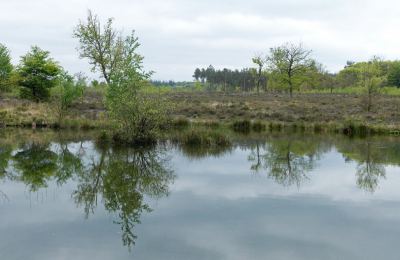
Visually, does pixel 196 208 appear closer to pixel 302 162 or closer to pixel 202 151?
pixel 302 162

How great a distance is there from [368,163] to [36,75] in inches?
1326

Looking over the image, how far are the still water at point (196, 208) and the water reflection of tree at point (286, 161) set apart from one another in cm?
8

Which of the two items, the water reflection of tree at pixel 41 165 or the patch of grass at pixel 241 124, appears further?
the patch of grass at pixel 241 124

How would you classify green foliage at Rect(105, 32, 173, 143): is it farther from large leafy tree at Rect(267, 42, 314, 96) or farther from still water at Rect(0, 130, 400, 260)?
large leafy tree at Rect(267, 42, 314, 96)

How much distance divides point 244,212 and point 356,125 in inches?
781

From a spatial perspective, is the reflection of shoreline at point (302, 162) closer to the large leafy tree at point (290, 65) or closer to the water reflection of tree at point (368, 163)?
the water reflection of tree at point (368, 163)

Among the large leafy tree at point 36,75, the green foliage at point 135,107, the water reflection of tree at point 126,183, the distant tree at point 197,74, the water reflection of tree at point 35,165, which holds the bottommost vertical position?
the water reflection of tree at point 126,183

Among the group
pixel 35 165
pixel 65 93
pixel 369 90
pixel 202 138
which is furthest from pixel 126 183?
pixel 369 90

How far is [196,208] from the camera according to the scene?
5.69 metres

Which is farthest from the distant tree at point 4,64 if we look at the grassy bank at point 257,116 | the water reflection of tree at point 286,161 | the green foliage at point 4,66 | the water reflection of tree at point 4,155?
the water reflection of tree at point 286,161

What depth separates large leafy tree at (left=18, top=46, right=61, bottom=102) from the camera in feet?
106

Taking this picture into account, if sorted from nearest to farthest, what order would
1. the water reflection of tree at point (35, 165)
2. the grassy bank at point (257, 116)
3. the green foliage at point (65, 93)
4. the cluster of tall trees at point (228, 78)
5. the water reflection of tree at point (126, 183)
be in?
1. the water reflection of tree at point (126, 183)
2. the water reflection of tree at point (35, 165)
3. the grassy bank at point (257, 116)
4. the green foliage at point (65, 93)
5. the cluster of tall trees at point (228, 78)

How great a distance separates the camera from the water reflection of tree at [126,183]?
5.48m

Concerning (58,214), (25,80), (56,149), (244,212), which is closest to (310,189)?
(244,212)
